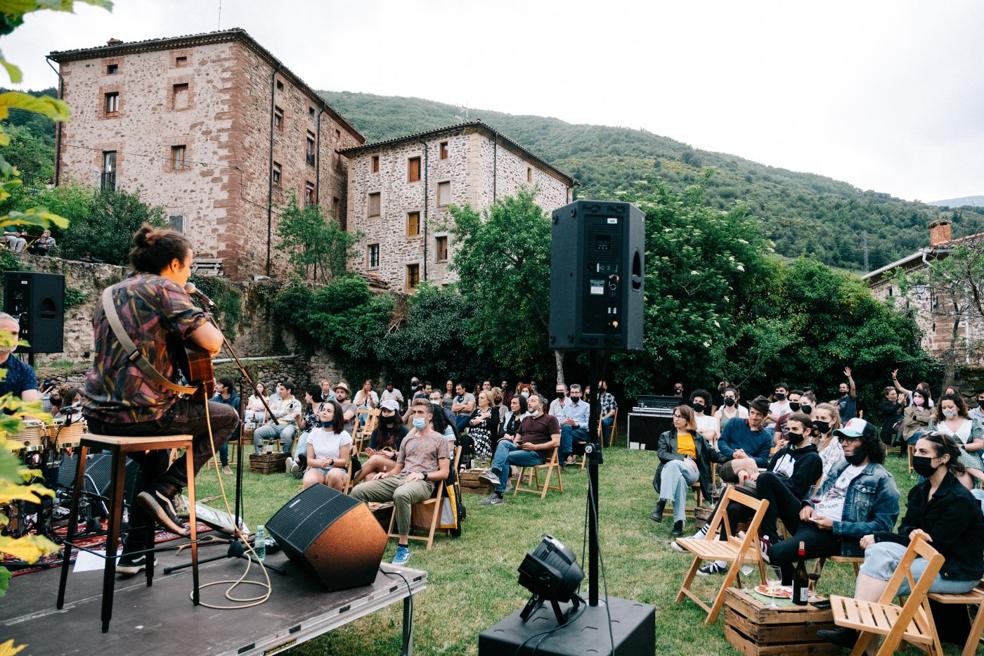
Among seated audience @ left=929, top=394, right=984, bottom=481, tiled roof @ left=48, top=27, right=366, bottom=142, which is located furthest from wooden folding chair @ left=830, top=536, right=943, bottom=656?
tiled roof @ left=48, top=27, right=366, bottom=142

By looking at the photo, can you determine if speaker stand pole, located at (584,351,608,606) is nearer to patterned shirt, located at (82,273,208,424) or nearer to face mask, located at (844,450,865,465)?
patterned shirt, located at (82,273,208,424)

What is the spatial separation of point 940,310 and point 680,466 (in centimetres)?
1916

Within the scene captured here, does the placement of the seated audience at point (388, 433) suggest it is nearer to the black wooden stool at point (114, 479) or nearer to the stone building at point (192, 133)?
the black wooden stool at point (114, 479)

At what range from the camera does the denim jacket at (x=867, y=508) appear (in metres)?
4.30

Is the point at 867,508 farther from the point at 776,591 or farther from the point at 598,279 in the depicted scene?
the point at 598,279

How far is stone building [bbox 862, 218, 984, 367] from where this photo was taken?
703 inches

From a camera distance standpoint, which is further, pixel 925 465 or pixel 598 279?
pixel 925 465

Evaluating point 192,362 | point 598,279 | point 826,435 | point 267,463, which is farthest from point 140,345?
point 267,463

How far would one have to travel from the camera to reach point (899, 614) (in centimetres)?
336

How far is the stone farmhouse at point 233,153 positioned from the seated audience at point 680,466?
1694cm

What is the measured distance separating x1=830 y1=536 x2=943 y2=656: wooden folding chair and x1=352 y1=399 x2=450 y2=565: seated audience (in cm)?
366

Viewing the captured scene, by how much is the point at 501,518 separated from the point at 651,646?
3717 millimetres

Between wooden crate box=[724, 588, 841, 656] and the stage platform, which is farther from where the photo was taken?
wooden crate box=[724, 588, 841, 656]

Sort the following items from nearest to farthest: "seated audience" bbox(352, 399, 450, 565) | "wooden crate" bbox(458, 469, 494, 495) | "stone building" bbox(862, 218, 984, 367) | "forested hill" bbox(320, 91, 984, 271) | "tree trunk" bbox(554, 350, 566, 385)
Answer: "seated audience" bbox(352, 399, 450, 565) < "wooden crate" bbox(458, 469, 494, 495) < "tree trunk" bbox(554, 350, 566, 385) < "stone building" bbox(862, 218, 984, 367) < "forested hill" bbox(320, 91, 984, 271)
